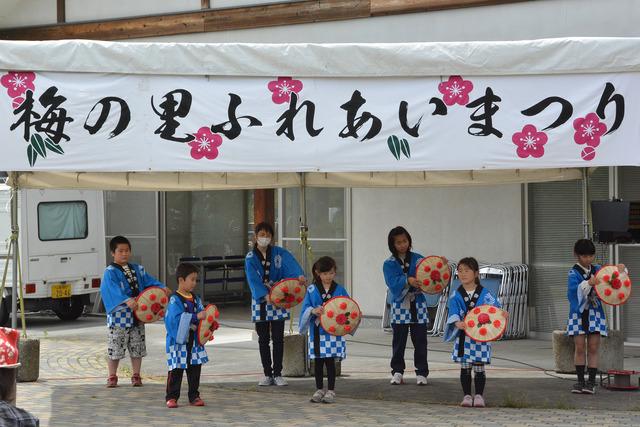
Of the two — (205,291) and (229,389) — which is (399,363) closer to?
(229,389)

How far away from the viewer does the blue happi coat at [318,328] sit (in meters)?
10.3

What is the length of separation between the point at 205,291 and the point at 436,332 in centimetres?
645

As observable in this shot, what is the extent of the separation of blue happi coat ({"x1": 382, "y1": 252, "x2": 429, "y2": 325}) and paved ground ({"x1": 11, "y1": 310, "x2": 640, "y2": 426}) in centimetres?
71

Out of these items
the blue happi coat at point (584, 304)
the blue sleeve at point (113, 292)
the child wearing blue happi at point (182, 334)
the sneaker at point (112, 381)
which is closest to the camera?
the child wearing blue happi at point (182, 334)

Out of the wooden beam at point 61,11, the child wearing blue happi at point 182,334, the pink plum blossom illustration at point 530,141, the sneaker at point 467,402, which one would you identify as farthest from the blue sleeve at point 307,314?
the wooden beam at point 61,11

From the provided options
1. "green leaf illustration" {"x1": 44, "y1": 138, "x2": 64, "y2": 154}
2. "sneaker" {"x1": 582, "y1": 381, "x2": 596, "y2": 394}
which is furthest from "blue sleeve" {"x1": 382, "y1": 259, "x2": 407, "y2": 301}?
"green leaf illustration" {"x1": 44, "y1": 138, "x2": 64, "y2": 154}

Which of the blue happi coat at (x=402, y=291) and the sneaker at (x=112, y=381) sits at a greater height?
the blue happi coat at (x=402, y=291)

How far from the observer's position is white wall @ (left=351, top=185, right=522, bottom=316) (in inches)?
611

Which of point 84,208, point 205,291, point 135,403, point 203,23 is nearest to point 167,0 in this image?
point 203,23

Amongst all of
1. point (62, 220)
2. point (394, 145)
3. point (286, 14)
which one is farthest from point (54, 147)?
point (62, 220)

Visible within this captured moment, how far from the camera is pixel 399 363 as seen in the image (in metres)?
11.5

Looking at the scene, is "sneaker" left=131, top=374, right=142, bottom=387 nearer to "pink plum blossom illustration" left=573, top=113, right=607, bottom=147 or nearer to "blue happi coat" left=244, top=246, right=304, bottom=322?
"blue happi coat" left=244, top=246, right=304, bottom=322

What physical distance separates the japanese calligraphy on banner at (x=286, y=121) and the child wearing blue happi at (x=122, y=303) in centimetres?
137

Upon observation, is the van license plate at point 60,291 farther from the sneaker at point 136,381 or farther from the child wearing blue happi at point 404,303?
the child wearing blue happi at point 404,303
